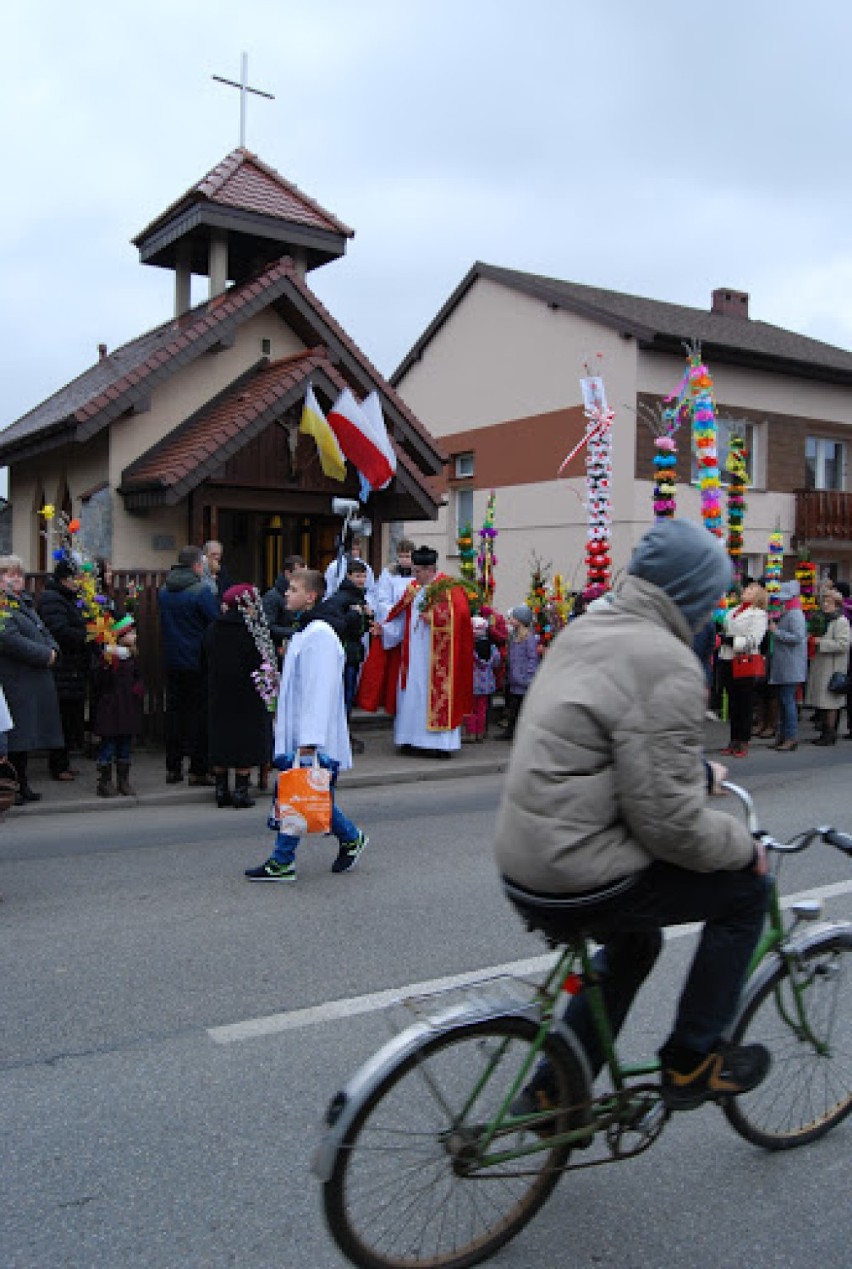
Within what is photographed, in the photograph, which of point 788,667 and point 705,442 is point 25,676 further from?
point 788,667

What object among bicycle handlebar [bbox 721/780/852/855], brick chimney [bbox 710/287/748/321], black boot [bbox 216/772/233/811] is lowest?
black boot [bbox 216/772/233/811]

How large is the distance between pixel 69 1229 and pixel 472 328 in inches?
977

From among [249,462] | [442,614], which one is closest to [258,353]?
[249,462]

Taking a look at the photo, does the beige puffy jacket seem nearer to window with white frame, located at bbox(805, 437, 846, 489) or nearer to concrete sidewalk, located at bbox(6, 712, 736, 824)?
concrete sidewalk, located at bbox(6, 712, 736, 824)

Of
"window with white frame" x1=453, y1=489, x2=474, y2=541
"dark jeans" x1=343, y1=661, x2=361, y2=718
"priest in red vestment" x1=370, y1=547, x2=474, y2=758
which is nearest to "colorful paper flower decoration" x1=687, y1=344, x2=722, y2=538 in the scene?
"priest in red vestment" x1=370, y1=547, x2=474, y2=758

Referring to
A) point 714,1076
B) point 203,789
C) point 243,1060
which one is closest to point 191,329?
point 203,789

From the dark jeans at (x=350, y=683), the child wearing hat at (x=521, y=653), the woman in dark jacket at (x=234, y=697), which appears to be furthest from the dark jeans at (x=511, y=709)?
the woman in dark jacket at (x=234, y=697)

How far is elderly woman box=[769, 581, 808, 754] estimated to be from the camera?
42.7 feet

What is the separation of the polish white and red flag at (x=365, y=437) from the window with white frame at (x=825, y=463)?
1309 centimetres

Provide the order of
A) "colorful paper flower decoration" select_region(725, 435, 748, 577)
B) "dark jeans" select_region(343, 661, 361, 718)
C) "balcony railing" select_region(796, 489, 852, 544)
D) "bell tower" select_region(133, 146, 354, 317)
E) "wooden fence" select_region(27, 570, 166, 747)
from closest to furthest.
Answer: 1. "dark jeans" select_region(343, 661, 361, 718)
2. "wooden fence" select_region(27, 570, 166, 747)
3. "colorful paper flower decoration" select_region(725, 435, 748, 577)
4. "bell tower" select_region(133, 146, 354, 317)
5. "balcony railing" select_region(796, 489, 852, 544)

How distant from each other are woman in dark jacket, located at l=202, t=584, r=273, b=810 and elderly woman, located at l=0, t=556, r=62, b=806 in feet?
4.47

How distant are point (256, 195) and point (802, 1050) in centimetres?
1551

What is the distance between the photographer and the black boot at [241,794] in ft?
30.0

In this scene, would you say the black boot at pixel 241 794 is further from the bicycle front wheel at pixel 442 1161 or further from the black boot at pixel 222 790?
the bicycle front wheel at pixel 442 1161
